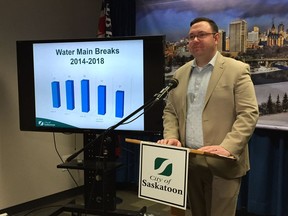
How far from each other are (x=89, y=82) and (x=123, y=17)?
1441 millimetres

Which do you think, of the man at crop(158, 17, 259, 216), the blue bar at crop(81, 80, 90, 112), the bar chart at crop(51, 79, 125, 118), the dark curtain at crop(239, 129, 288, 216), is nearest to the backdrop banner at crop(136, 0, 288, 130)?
the dark curtain at crop(239, 129, 288, 216)

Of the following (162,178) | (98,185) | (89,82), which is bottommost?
(98,185)

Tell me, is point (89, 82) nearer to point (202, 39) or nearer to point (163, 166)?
point (202, 39)

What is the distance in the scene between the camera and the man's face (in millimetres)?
2115

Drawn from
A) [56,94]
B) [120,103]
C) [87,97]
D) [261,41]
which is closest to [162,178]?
[120,103]

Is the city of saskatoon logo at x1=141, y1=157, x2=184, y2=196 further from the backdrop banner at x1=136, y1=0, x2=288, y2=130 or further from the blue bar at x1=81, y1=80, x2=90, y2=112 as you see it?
the backdrop banner at x1=136, y1=0, x2=288, y2=130

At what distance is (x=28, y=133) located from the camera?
146 inches

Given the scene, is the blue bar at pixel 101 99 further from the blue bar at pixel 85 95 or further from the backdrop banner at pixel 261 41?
the backdrop banner at pixel 261 41

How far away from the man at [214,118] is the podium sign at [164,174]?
239mm

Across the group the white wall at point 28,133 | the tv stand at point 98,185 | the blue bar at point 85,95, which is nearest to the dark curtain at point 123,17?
the white wall at point 28,133

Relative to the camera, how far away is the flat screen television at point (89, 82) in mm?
2842

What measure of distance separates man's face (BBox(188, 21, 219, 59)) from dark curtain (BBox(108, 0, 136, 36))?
202 cm

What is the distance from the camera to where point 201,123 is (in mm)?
2178

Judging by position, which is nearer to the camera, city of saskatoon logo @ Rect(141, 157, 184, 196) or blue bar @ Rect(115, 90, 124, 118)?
city of saskatoon logo @ Rect(141, 157, 184, 196)
